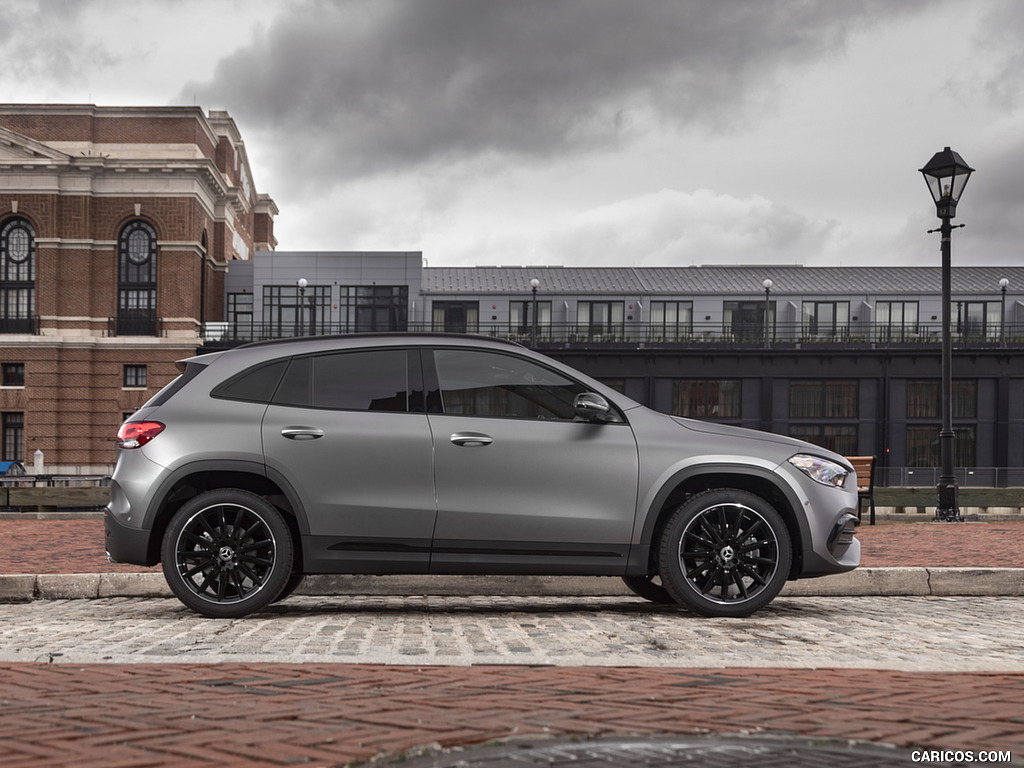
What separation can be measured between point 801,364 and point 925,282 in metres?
11.3

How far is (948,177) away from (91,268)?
42.0m

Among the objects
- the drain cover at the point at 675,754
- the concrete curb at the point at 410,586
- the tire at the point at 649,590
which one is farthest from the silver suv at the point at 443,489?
the drain cover at the point at 675,754

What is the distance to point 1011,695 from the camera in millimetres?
4020

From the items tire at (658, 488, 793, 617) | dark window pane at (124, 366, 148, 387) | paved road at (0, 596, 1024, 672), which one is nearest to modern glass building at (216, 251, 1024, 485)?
dark window pane at (124, 366, 148, 387)

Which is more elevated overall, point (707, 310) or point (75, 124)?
point (75, 124)

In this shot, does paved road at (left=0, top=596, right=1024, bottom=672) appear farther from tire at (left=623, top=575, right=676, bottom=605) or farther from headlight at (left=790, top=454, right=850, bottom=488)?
headlight at (left=790, top=454, right=850, bottom=488)

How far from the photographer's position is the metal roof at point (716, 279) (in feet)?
167

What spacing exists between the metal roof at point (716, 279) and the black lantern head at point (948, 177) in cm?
3345

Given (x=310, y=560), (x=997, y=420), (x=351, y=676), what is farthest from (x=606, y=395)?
(x=997, y=420)

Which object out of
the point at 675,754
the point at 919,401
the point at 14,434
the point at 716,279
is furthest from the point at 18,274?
the point at 675,754

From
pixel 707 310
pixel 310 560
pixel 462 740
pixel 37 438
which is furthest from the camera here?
pixel 707 310

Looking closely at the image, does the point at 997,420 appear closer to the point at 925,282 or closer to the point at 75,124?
the point at 925,282

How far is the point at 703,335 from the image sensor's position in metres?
46.3

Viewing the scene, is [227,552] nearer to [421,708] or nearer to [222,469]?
[222,469]
